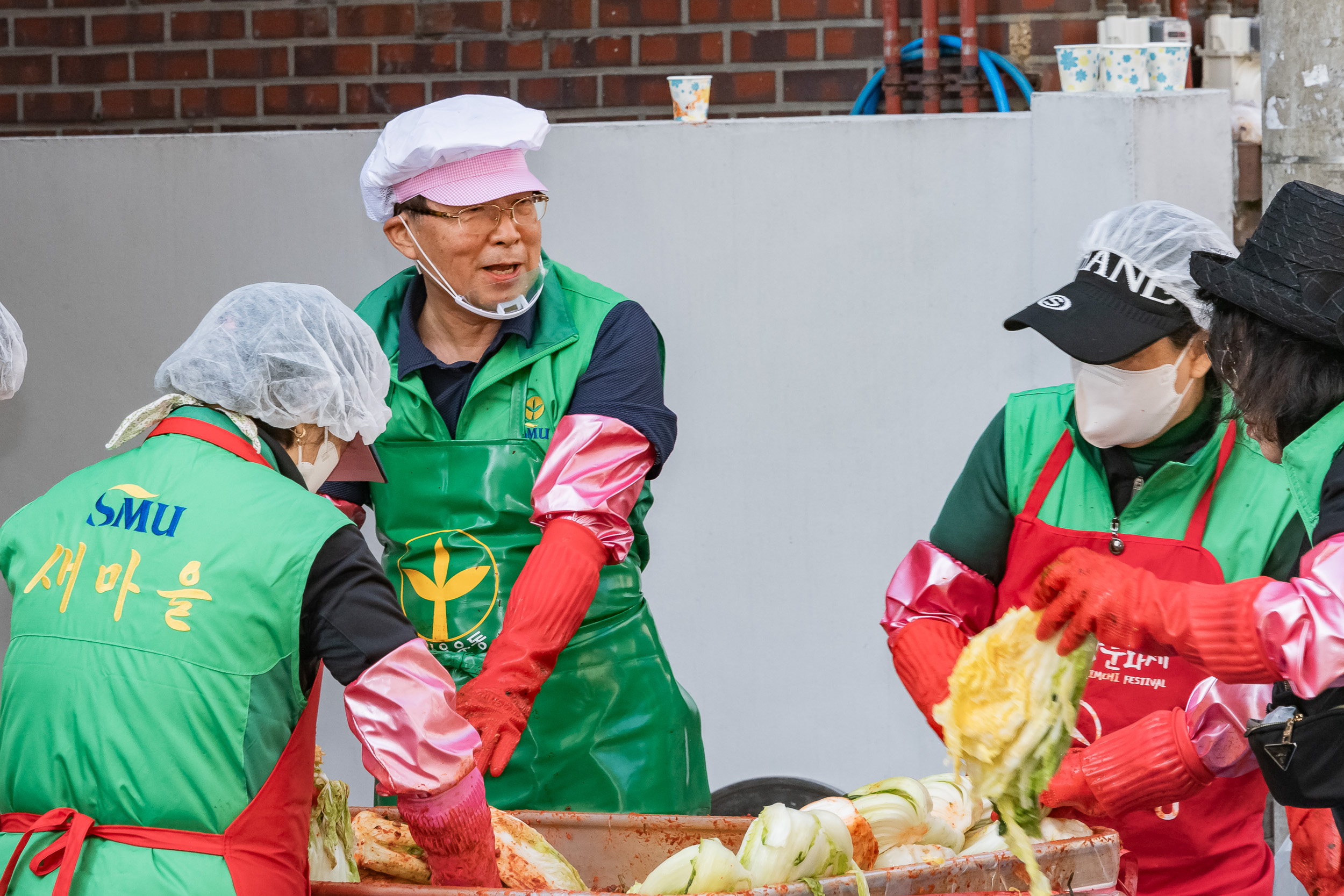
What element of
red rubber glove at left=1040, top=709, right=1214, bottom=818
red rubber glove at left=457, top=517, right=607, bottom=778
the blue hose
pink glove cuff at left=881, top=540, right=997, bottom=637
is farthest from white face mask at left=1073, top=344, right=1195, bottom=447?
the blue hose

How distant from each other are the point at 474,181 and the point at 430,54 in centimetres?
183

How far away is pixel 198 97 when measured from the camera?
4.18 meters

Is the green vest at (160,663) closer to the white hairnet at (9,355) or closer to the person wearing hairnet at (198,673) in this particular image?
the person wearing hairnet at (198,673)

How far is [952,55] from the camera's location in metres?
3.68

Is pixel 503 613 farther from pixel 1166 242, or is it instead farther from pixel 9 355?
pixel 1166 242

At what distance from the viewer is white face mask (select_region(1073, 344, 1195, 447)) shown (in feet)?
6.64

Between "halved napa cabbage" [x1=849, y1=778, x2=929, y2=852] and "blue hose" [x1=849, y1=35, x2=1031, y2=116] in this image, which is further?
"blue hose" [x1=849, y1=35, x2=1031, y2=116]

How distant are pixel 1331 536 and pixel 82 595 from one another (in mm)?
1392

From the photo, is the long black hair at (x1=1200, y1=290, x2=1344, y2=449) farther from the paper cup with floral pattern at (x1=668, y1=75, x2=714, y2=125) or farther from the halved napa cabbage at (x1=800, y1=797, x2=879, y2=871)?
the paper cup with floral pattern at (x1=668, y1=75, x2=714, y2=125)

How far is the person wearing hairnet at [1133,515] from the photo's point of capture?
200cm

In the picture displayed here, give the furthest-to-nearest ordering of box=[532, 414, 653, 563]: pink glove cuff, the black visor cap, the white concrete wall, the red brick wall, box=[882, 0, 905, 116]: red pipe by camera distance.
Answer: the red brick wall < box=[882, 0, 905, 116]: red pipe < the white concrete wall < box=[532, 414, 653, 563]: pink glove cuff < the black visor cap

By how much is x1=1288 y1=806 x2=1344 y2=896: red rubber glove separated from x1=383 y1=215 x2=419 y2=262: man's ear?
163cm

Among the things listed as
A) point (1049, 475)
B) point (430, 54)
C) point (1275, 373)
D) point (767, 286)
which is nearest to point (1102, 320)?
point (1049, 475)

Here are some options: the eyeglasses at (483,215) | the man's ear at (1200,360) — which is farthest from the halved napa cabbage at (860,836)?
the eyeglasses at (483,215)
